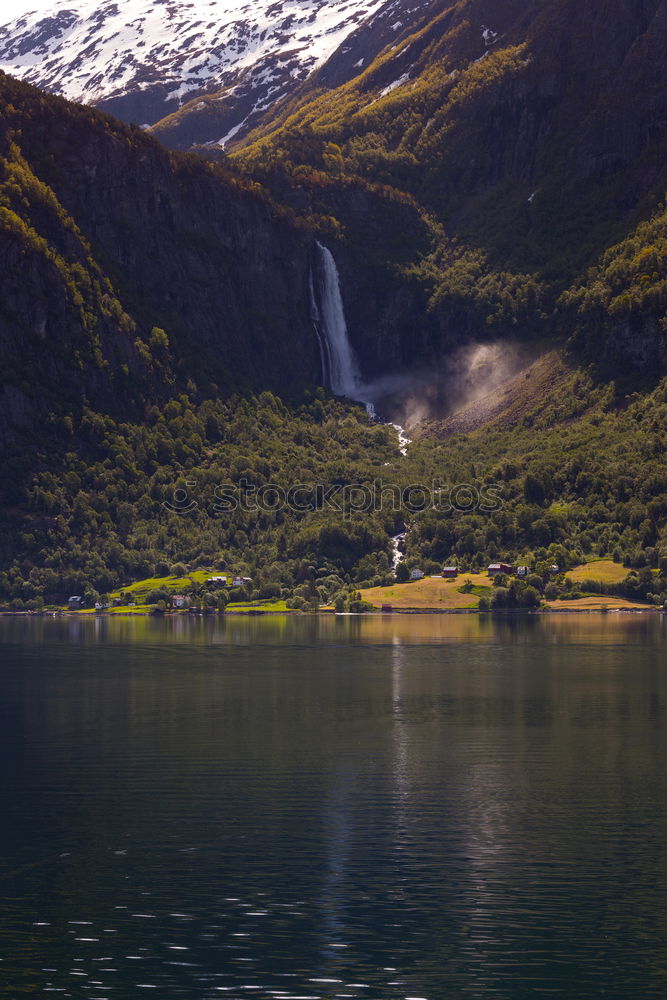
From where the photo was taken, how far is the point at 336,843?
72.6 m

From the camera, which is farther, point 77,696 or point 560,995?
point 77,696

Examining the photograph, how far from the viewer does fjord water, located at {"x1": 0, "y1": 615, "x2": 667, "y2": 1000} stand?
180 ft

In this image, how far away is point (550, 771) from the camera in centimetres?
9100

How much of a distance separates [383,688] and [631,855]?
7016 centimetres

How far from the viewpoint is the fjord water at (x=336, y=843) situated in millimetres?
54969

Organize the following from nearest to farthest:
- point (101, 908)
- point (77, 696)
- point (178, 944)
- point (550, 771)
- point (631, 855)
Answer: point (178, 944) → point (101, 908) → point (631, 855) → point (550, 771) → point (77, 696)

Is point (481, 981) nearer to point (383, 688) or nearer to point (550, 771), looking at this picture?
point (550, 771)

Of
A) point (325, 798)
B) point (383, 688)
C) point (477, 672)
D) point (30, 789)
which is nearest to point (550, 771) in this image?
point (325, 798)

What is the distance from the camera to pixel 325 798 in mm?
83312

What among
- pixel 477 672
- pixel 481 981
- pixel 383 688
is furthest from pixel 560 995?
pixel 477 672

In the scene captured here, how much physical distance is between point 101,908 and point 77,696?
72.3 m

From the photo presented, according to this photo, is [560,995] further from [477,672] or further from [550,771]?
[477,672]

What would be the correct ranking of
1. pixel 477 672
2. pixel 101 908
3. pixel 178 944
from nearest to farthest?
pixel 178 944, pixel 101 908, pixel 477 672

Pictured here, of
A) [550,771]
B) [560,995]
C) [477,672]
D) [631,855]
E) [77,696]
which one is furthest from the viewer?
[477,672]
